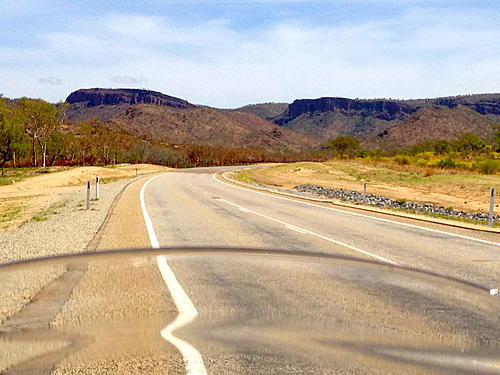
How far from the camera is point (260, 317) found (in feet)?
13.1

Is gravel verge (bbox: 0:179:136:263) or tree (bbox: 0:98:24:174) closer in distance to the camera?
gravel verge (bbox: 0:179:136:263)

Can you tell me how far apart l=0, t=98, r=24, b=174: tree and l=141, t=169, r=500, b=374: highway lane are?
226 ft

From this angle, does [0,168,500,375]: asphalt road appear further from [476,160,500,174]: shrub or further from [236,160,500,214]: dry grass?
[476,160,500,174]: shrub

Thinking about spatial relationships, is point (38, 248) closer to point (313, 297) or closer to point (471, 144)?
point (313, 297)

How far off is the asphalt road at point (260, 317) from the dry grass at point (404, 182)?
2481 cm

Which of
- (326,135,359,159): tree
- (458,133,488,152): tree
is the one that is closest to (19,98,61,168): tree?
(326,135,359,159): tree

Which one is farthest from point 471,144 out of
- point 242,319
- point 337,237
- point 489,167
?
point 242,319

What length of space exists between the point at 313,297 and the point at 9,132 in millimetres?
76957

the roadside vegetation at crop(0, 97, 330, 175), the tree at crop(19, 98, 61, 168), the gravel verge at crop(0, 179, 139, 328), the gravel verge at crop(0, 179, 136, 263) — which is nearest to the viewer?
the gravel verge at crop(0, 179, 139, 328)

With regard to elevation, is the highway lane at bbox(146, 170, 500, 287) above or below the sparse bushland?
below

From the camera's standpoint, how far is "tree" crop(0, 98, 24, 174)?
238 ft

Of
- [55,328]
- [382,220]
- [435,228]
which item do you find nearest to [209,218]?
[382,220]

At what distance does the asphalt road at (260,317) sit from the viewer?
301cm

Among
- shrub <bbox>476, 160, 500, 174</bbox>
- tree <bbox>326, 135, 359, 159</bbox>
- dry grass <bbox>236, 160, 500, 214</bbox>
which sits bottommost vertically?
dry grass <bbox>236, 160, 500, 214</bbox>
